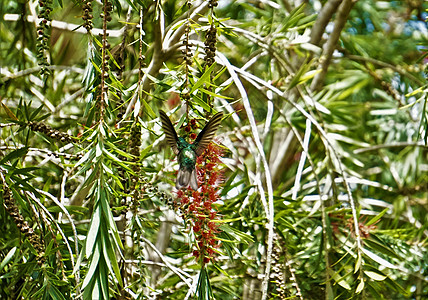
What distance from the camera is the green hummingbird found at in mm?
731

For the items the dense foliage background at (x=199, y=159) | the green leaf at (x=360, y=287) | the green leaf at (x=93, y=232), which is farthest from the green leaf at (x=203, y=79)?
the green leaf at (x=360, y=287)

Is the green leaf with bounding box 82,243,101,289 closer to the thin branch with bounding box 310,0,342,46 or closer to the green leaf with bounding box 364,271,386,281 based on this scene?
the green leaf with bounding box 364,271,386,281

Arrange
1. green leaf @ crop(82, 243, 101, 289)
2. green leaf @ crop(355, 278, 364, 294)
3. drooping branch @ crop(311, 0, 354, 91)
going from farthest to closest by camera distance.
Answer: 1. drooping branch @ crop(311, 0, 354, 91)
2. green leaf @ crop(355, 278, 364, 294)
3. green leaf @ crop(82, 243, 101, 289)

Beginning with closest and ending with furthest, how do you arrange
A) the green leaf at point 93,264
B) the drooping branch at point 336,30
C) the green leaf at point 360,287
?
1. the green leaf at point 93,264
2. the green leaf at point 360,287
3. the drooping branch at point 336,30

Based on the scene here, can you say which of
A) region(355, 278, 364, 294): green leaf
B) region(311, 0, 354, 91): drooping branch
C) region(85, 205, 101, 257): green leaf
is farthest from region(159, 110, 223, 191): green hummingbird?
region(311, 0, 354, 91): drooping branch

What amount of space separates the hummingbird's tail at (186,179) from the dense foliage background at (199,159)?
33 mm

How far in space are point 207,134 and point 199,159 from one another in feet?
0.21

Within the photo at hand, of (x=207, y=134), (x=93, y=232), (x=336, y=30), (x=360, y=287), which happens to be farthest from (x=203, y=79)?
(x=336, y=30)

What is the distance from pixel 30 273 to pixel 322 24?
102cm

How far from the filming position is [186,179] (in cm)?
74

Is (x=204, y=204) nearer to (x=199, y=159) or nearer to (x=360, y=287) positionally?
(x=199, y=159)

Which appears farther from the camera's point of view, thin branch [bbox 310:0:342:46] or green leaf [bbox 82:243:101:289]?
thin branch [bbox 310:0:342:46]

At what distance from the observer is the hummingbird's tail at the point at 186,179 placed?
2.41 feet

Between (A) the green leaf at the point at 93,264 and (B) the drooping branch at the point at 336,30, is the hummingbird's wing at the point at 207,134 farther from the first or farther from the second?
(B) the drooping branch at the point at 336,30
